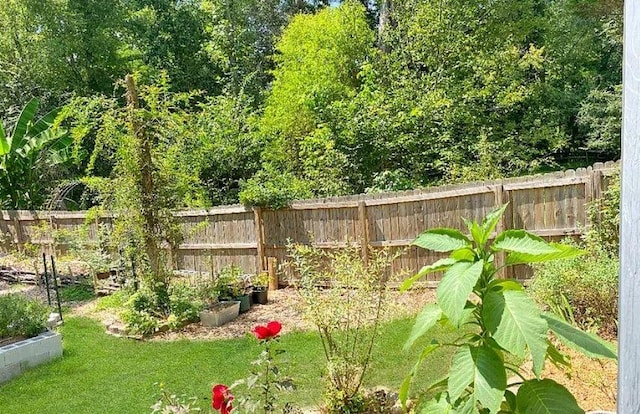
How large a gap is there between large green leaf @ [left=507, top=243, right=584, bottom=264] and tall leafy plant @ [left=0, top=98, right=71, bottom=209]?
13376mm

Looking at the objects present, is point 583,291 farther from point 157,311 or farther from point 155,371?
point 157,311

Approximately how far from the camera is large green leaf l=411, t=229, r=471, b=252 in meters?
1.80

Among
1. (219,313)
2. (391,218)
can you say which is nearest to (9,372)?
(219,313)

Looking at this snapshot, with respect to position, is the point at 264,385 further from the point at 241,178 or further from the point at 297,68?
the point at 297,68

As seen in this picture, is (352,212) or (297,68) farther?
(297,68)

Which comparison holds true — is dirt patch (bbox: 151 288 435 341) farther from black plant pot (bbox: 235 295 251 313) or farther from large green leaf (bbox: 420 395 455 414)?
large green leaf (bbox: 420 395 455 414)

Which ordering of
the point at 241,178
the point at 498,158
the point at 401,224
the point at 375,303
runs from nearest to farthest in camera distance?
the point at 375,303
the point at 401,224
the point at 498,158
the point at 241,178

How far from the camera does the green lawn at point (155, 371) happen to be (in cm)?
465

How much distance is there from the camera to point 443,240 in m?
1.84

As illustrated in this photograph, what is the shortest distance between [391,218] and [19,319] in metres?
5.29

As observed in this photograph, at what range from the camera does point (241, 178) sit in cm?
1349

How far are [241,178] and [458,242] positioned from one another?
12021mm

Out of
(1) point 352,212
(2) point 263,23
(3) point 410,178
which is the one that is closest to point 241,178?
(3) point 410,178

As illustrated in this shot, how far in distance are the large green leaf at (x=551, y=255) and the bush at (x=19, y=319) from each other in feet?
19.9
